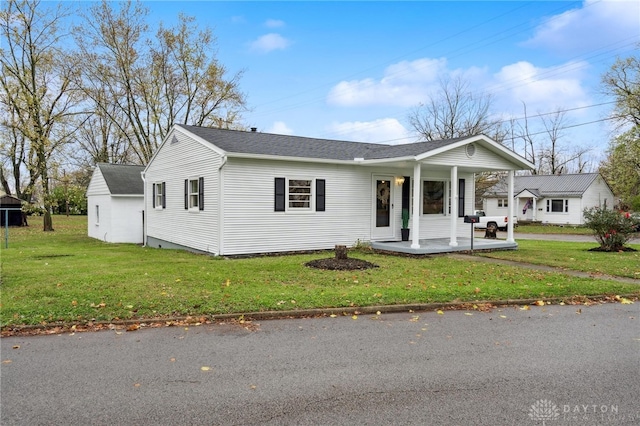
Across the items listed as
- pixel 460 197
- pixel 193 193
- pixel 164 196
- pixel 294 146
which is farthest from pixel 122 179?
pixel 460 197

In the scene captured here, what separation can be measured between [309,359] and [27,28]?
2906cm

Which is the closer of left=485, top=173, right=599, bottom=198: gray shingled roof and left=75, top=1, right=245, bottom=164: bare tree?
left=75, top=1, right=245, bottom=164: bare tree

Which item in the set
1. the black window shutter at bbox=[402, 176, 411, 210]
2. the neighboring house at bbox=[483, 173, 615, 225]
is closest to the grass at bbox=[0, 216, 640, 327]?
the black window shutter at bbox=[402, 176, 411, 210]

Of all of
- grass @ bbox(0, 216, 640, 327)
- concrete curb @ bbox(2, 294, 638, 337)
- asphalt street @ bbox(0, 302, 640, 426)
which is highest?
grass @ bbox(0, 216, 640, 327)

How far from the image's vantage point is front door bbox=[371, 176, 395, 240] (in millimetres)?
14773

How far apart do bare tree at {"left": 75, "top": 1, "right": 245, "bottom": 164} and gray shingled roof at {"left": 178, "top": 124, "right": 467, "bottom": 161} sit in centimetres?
1678

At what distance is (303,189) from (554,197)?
31.1m

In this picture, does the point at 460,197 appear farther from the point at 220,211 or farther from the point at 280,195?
the point at 220,211

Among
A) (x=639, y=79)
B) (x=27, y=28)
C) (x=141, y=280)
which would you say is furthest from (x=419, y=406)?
(x=639, y=79)

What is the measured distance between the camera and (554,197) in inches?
1442

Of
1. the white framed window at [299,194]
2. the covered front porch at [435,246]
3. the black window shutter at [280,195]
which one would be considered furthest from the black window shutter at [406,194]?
the black window shutter at [280,195]

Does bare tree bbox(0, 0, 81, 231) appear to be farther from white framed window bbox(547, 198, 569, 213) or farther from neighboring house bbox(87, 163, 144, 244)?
white framed window bbox(547, 198, 569, 213)

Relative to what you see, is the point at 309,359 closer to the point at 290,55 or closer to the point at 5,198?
the point at 290,55

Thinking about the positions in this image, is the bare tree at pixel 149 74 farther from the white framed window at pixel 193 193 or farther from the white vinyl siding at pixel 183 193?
the white framed window at pixel 193 193
